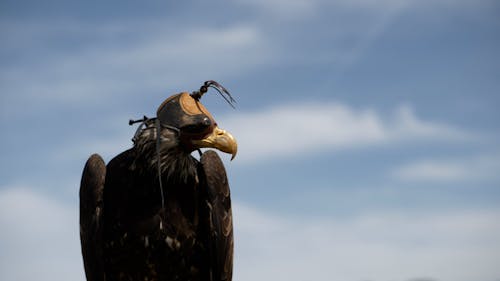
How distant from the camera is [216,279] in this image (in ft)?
23.0

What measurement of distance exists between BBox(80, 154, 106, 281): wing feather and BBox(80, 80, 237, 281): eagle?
1 cm

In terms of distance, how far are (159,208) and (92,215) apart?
83 centimetres

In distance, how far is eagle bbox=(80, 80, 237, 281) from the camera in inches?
260

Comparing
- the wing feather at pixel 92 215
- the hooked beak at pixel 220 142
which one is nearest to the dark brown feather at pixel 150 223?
the wing feather at pixel 92 215

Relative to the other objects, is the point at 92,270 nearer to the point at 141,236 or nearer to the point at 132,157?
the point at 141,236

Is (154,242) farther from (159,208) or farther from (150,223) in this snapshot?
(159,208)

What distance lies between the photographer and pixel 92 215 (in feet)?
22.3

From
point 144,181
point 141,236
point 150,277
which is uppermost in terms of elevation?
point 144,181

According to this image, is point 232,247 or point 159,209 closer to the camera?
point 159,209

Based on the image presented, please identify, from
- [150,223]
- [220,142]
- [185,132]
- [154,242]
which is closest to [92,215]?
[150,223]

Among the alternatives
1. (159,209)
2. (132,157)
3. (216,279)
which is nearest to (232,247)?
(216,279)

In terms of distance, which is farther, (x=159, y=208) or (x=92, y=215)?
(x=92, y=215)

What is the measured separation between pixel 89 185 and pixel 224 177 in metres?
1.68

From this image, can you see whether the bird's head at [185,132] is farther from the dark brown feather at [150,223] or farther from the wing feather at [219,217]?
the wing feather at [219,217]
